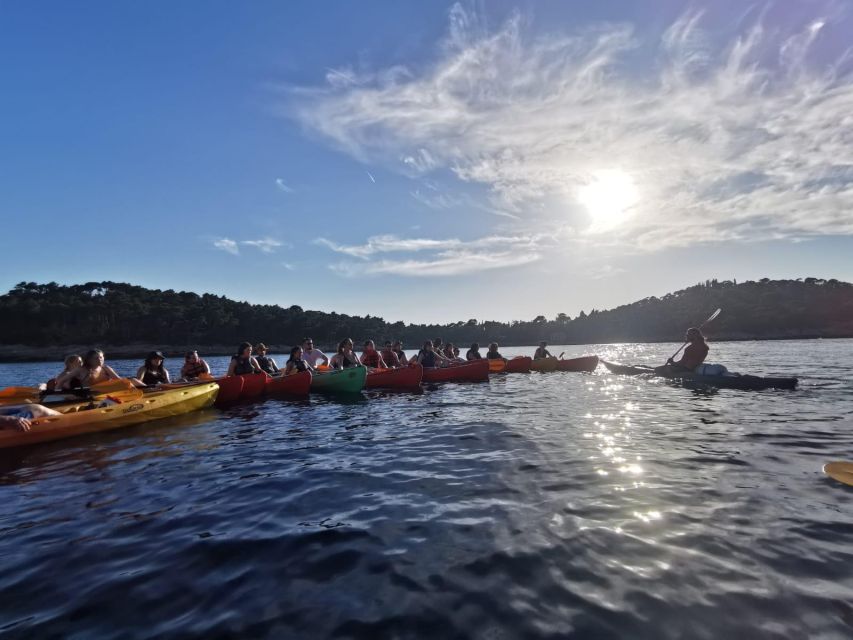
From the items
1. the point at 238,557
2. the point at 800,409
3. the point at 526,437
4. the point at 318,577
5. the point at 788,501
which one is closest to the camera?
the point at 318,577

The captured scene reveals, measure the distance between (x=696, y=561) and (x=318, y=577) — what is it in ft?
11.3

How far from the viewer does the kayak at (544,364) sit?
2648cm

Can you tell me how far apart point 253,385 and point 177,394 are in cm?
378

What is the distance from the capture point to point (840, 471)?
6266 mm

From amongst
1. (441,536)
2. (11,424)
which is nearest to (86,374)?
(11,424)

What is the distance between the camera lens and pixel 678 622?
3299 millimetres

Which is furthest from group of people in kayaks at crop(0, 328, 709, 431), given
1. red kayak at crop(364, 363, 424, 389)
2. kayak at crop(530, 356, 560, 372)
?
red kayak at crop(364, 363, 424, 389)

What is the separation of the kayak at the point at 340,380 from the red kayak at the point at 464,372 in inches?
180

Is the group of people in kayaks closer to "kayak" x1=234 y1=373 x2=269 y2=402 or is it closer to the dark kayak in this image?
the dark kayak

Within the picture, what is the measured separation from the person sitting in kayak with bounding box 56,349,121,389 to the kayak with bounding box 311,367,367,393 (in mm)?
7323

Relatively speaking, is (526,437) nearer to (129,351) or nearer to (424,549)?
(424,549)

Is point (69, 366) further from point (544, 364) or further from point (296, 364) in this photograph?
point (544, 364)

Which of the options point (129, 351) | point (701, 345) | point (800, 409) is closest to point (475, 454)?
point (800, 409)

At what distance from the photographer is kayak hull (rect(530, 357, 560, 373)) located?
26.5 m
